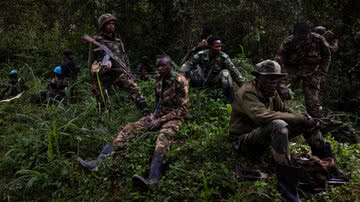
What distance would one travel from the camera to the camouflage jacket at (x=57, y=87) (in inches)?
362

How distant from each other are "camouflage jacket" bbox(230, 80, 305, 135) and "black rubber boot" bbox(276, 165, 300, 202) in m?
0.55

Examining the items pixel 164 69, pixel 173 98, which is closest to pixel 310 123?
pixel 173 98

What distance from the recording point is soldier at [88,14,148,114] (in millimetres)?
7445

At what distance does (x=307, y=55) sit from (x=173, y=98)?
8.12ft

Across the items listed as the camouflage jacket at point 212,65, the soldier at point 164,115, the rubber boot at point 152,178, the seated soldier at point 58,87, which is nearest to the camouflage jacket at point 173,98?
the soldier at point 164,115

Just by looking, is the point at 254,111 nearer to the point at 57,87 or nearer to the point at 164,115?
the point at 164,115

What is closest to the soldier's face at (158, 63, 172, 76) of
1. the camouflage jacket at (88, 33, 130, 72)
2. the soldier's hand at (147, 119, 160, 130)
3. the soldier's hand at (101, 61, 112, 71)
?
the soldier's hand at (147, 119, 160, 130)

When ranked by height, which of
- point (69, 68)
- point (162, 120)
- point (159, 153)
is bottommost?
point (69, 68)

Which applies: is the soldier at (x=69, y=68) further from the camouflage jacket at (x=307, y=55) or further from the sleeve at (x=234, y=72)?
the camouflage jacket at (x=307, y=55)

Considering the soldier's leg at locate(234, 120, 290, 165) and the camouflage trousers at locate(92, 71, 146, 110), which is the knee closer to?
the soldier's leg at locate(234, 120, 290, 165)

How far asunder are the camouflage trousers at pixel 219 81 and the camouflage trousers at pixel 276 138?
2040mm

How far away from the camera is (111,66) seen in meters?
7.57

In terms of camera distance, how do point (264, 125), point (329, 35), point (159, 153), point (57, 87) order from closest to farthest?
point (264, 125) < point (159, 153) < point (329, 35) < point (57, 87)

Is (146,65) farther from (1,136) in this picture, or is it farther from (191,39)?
(1,136)
